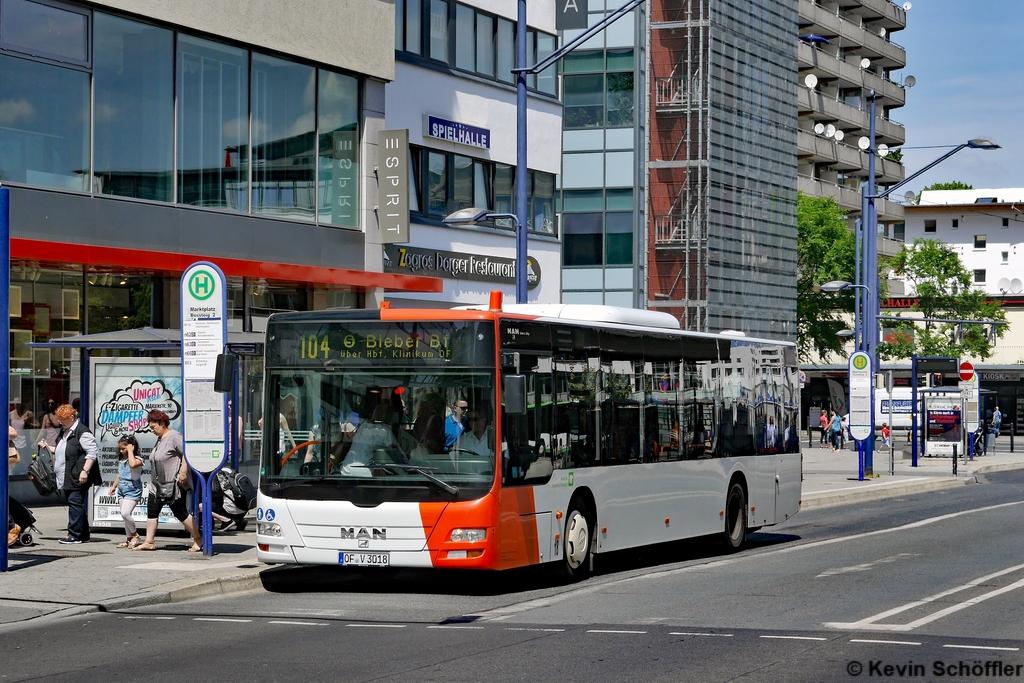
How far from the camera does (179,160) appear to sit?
2512 centimetres

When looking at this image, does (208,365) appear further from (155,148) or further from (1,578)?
(155,148)

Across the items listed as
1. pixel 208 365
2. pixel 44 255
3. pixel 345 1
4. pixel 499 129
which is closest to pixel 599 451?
pixel 208 365

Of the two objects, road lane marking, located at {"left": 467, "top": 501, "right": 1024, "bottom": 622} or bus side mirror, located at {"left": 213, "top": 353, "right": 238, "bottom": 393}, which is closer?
road lane marking, located at {"left": 467, "top": 501, "right": 1024, "bottom": 622}

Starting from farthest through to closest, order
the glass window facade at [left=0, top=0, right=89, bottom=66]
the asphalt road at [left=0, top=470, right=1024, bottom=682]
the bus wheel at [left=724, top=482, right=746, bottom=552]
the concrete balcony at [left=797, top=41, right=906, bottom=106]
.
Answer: the concrete balcony at [left=797, top=41, right=906, bottom=106] → the glass window facade at [left=0, top=0, right=89, bottom=66] → the bus wheel at [left=724, top=482, right=746, bottom=552] → the asphalt road at [left=0, top=470, right=1024, bottom=682]

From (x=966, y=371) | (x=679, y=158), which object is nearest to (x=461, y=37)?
(x=966, y=371)

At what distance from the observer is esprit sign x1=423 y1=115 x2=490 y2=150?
105 ft

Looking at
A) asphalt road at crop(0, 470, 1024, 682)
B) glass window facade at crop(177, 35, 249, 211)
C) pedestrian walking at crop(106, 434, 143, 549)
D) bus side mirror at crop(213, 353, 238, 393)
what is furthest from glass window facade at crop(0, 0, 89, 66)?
asphalt road at crop(0, 470, 1024, 682)

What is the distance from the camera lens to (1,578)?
1428cm

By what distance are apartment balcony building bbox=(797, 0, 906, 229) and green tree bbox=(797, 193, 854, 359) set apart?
753 cm

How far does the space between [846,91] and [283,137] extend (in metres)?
67.3

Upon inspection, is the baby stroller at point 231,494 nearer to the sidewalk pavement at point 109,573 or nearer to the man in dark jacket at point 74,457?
the sidewalk pavement at point 109,573

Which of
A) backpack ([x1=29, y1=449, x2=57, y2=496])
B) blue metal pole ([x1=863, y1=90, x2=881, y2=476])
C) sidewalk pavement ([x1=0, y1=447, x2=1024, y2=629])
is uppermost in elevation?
blue metal pole ([x1=863, y1=90, x2=881, y2=476])

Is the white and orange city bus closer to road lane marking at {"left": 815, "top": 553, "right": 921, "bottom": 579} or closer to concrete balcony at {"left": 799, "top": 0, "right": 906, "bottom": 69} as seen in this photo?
road lane marking at {"left": 815, "top": 553, "right": 921, "bottom": 579}

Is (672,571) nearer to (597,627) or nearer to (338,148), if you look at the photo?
(597,627)
